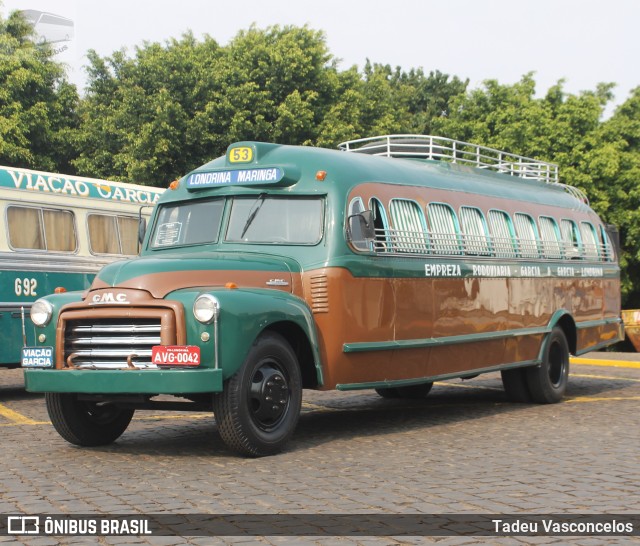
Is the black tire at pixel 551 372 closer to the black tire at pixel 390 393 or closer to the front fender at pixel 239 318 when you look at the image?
the black tire at pixel 390 393

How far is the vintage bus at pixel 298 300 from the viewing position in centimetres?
842

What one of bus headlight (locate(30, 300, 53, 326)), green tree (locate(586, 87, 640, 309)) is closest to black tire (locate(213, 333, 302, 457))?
bus headlight (locate(30, 300, 53, 326))

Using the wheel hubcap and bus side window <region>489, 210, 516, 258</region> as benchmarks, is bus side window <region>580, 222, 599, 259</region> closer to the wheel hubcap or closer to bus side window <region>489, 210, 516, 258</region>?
bus side window <region>489, 210, 516, 258</region>

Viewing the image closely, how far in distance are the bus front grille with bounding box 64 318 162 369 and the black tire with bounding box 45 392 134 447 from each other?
2.00ft

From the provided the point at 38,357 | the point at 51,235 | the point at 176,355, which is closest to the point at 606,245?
the point at 51,235

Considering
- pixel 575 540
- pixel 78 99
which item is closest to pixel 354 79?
pixel 78 99

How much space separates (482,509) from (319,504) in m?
1.00

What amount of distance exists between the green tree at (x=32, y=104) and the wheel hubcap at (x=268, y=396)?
30311 millimetres

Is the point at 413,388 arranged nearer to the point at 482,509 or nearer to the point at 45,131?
the point at 482,509

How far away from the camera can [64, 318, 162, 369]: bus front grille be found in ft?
27.6

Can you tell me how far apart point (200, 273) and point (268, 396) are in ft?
3.76

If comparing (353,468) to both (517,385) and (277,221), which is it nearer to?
(277,221)

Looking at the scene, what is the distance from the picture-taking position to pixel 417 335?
1073 centimetres

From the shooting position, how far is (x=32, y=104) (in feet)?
136
